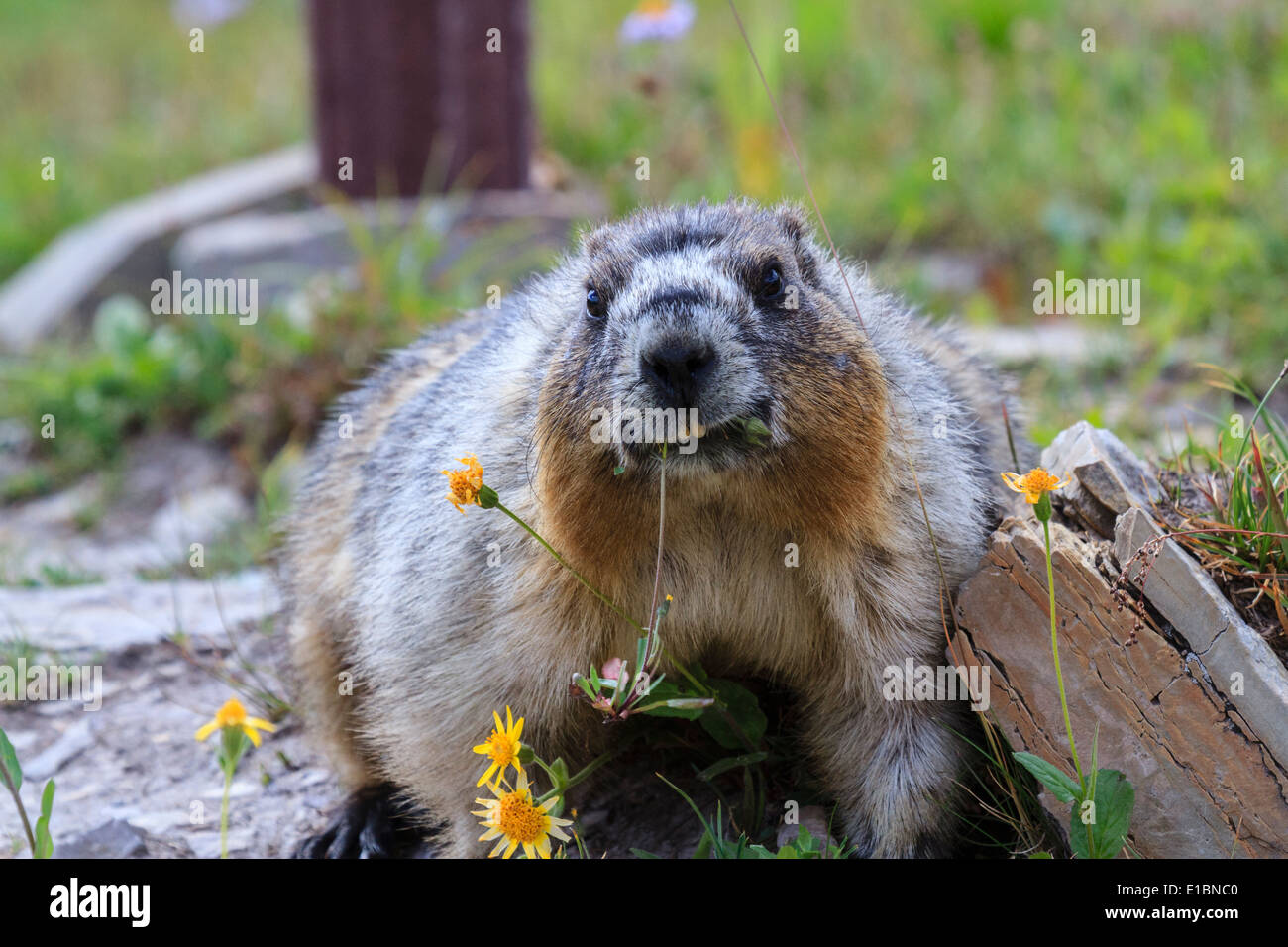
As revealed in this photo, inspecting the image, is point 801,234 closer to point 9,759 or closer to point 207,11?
point 9,759

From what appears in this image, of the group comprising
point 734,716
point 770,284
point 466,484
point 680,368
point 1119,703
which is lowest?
point 734,716

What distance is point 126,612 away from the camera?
618 cm

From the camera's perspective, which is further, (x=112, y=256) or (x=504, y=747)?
(x=112, y=256)

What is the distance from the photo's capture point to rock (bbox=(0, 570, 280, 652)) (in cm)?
590

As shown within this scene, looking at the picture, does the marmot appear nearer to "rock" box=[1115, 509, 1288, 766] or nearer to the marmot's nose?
the marmot's nose

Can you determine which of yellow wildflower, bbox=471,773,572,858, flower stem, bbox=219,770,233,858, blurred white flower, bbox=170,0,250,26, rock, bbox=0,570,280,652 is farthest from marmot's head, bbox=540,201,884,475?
blurred white flower, bbox=170,0,250,26

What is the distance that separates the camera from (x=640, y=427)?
10.9ft

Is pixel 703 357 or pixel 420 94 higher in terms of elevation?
pixel 420 94

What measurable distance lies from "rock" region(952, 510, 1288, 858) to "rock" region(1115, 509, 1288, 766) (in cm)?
3

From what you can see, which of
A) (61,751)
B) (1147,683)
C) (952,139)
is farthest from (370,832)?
(952,139)

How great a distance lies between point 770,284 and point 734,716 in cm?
137

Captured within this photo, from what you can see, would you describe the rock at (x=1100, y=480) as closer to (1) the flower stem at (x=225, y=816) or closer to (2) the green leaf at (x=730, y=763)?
(2) the green leaf at (x=730, y=763)
